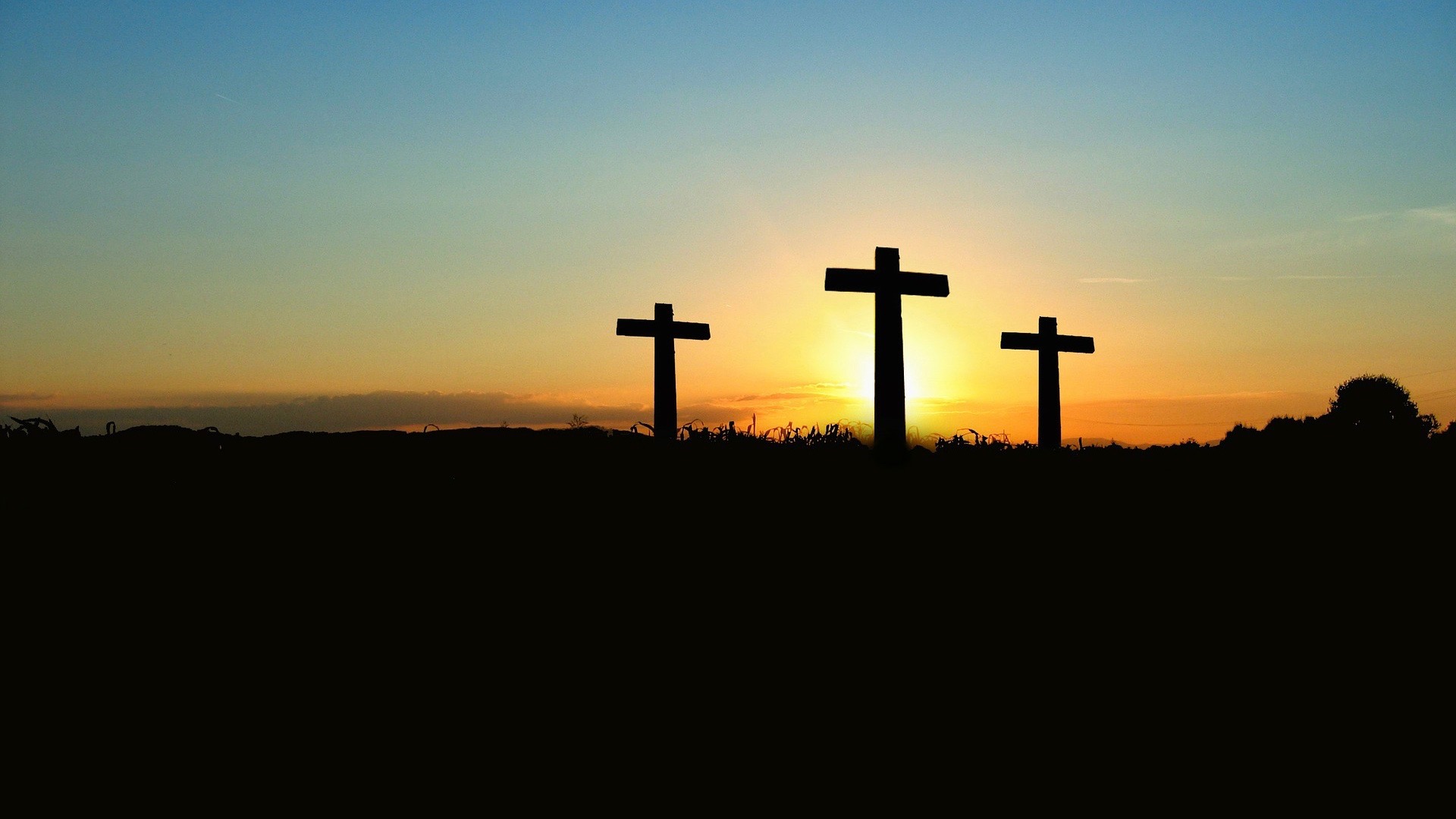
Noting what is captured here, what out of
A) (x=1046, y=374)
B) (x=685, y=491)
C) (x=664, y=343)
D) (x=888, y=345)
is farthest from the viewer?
(x=1046, y=374)

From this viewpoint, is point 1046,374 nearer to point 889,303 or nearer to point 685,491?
point 889,303

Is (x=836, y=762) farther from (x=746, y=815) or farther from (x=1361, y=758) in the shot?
(x=1361, y=758)

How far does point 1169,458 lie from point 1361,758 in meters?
3.95

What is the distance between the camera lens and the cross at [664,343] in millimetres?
16438

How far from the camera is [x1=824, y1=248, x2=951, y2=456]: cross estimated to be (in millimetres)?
13578

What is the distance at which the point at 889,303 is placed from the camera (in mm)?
13984

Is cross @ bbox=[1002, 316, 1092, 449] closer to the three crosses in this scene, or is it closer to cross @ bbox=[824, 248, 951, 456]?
the three crosses

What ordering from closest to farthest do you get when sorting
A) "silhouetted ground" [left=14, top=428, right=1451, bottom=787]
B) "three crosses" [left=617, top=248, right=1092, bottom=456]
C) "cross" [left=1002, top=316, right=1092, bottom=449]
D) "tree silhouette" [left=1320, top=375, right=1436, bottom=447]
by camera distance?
"silhouetted ground" [left=14, top=428, right=1451, bottom=787] < "three crosses" [left=617, top=248, right=1092, bottom=456] < "cross" [left=1002, top=316, right=1092, bottom=449] < "tree silhouette" [left=1320, top=375, right=1436, bottom=447]

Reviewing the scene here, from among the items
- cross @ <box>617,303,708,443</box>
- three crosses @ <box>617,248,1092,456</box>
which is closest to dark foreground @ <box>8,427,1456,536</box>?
three crosses @ <box>617,248,1092,456</box>

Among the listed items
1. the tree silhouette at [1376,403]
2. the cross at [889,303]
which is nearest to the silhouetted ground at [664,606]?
the cross at [889,303]

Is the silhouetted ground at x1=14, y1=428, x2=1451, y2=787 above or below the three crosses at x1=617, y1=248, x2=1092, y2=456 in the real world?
below

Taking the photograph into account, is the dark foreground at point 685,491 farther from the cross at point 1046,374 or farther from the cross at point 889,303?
the cross at point 1046,374

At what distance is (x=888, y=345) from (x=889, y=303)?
1.98 ft

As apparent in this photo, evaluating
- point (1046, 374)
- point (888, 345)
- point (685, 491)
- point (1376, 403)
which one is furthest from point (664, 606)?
point (1376, 403)
